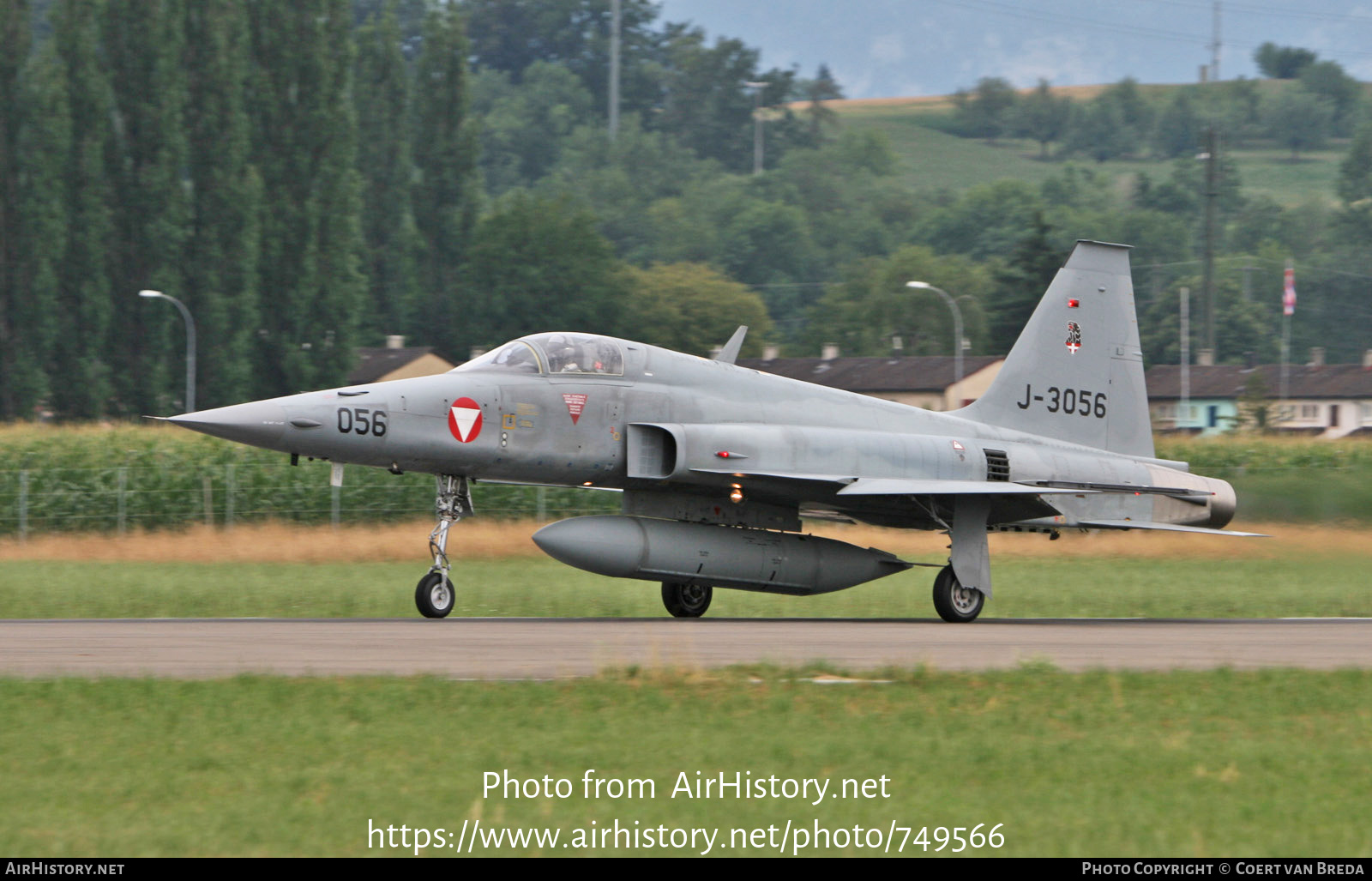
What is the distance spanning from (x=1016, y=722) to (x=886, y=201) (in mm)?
174677

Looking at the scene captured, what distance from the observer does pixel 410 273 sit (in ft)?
288

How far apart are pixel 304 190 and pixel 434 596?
54.3 metres

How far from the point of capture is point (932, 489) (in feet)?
57.8

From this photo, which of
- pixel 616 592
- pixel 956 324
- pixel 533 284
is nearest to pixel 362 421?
pixel 616 592

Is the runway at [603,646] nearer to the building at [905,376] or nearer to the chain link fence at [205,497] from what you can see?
the chain link fence at [205,497]

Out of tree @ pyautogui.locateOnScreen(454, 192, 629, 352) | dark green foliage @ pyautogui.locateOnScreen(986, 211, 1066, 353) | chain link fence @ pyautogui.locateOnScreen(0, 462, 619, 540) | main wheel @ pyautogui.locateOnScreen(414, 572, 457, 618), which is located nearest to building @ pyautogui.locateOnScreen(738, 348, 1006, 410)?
dark green foliage @ pyautogui.locateOnScreen(986, 211, 1066, 353)

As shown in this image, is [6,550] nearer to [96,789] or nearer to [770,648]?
[770,648]

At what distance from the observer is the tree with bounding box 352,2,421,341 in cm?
8538

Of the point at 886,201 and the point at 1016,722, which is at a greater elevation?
the point at 886,201

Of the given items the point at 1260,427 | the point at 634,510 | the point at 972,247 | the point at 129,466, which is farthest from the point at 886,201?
the point at 634,510

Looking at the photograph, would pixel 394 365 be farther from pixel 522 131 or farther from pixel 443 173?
pixel 522 131

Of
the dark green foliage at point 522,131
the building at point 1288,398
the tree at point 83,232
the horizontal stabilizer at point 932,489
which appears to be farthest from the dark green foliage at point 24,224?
the dark green foliage at point 522,131

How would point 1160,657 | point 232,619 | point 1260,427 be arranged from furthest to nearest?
1. point 1260,427
2. point 232,619
3. point 1160,657

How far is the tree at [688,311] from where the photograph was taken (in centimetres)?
10231
